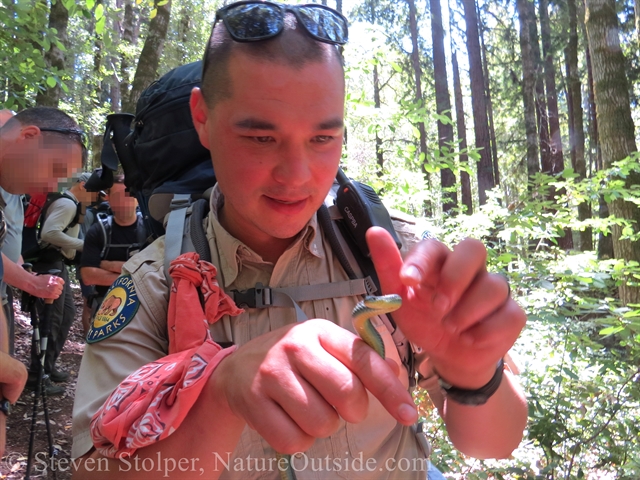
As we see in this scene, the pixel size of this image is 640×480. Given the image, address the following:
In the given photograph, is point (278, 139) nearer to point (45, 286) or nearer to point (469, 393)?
point (469, 393)

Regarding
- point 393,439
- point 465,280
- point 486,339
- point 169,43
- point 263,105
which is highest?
point 169,43

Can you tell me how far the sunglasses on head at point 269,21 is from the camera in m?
1.57

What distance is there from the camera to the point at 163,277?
1488mm

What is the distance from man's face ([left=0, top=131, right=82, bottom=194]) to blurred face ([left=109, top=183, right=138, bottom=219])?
152 cm

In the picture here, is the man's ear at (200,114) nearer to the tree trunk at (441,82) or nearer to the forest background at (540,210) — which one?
the forest background at (540,210)

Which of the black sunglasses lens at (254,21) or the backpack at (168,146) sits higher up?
the black sunglasses lens at (254,21)

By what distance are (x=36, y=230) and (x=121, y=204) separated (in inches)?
68.5

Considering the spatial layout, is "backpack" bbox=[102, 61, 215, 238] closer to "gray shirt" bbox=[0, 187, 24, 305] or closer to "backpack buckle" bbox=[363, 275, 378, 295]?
"backpack buckle" bbox=[363, 275, 378, 295]

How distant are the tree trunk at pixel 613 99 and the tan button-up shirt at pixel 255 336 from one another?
5.74m

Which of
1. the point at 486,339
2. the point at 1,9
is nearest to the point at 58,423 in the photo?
the point at 1,9

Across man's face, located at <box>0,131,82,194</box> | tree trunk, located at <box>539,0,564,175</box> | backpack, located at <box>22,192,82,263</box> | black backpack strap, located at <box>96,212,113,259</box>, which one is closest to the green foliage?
man's face, located at <box>0,131,82,194</box>

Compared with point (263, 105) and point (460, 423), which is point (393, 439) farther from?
point (263, 105)

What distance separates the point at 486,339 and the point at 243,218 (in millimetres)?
954

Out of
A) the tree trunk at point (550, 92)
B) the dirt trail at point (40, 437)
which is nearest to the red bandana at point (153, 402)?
the dirt trail at point (40, 437)
